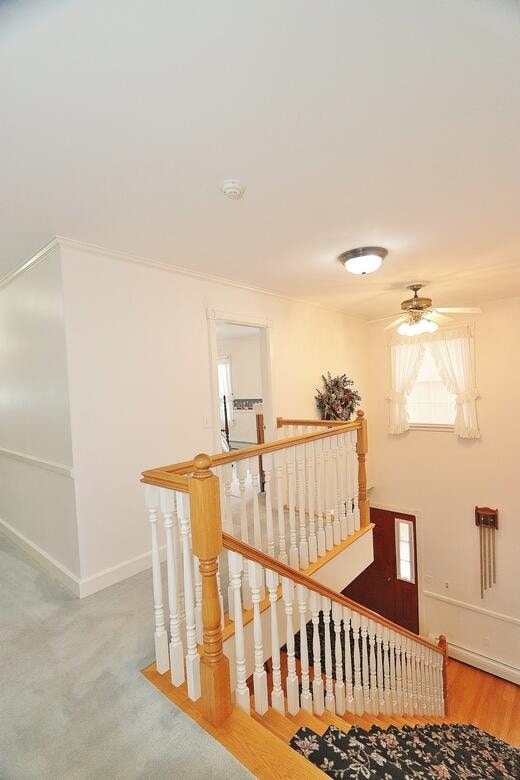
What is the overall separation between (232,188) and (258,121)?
0.47 meters

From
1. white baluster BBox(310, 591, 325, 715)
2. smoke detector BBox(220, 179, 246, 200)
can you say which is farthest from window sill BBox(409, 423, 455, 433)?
smoke detector BBox(220, 179, 246, 200)

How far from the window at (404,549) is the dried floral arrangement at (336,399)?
7.15ft

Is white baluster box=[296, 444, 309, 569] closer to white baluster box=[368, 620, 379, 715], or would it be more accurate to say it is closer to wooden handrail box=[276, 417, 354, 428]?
white baluster box=[368, 620, 379, 715]

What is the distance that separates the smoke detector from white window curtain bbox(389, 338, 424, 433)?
4390mm

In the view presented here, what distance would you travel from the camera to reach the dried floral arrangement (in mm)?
4734

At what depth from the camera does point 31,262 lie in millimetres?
2783

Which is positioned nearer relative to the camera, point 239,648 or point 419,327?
point 239,648

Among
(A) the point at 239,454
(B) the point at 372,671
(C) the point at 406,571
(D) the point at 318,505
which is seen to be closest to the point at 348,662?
(B) the point at 372,671

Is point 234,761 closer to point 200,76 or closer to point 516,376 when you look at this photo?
point 200,76

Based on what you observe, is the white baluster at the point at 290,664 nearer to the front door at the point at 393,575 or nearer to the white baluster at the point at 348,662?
the white baluster at the point at 348,662

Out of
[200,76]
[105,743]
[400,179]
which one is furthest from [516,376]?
[105,743]

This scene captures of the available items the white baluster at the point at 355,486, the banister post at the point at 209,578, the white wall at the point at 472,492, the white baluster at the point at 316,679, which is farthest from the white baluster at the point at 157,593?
the white wall at the point at 472,492

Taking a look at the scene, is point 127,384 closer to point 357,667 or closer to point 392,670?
point 357,667

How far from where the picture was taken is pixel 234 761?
137 centimetres
